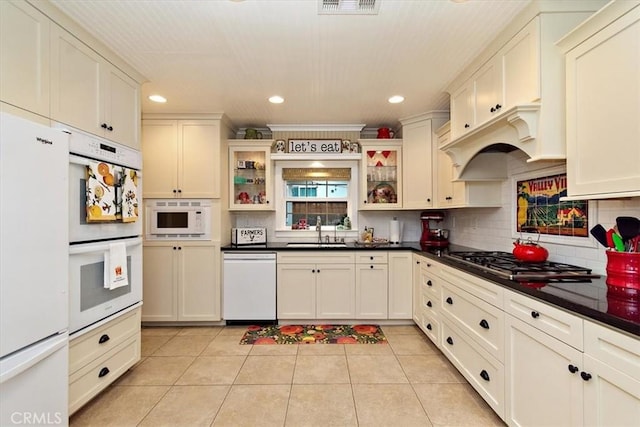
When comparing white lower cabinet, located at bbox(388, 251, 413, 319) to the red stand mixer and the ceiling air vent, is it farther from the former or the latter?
the ceiling air vent

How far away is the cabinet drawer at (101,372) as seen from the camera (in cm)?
180

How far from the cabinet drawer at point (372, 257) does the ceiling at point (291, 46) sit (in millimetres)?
1640

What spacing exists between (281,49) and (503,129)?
1623 mm

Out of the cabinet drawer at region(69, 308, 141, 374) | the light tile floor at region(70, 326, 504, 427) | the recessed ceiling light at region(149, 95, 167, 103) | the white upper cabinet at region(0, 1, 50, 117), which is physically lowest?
the light tile floor at region(70, 326, 504, 427)

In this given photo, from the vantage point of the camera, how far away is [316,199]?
410 centimetres

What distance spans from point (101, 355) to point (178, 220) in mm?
1657

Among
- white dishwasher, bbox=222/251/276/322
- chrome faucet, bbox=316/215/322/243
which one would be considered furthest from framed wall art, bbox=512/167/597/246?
white dishwasher, bbox=222/251/276/322

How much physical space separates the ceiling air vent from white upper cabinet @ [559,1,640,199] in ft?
3.39

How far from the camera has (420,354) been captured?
2734mm

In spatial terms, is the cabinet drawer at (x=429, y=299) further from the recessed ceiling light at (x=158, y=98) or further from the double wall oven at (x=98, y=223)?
the recessed ceiling light at (x=158, y=98)

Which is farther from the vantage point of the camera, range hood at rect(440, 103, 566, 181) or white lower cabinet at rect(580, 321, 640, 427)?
range hood at rect(440, 103, 566, 181)

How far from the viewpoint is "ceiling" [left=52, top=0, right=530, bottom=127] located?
5.69 ft

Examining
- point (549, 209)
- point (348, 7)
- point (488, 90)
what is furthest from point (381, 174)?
point (348, 7)

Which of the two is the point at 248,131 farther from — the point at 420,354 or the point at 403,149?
the point at 420,354
